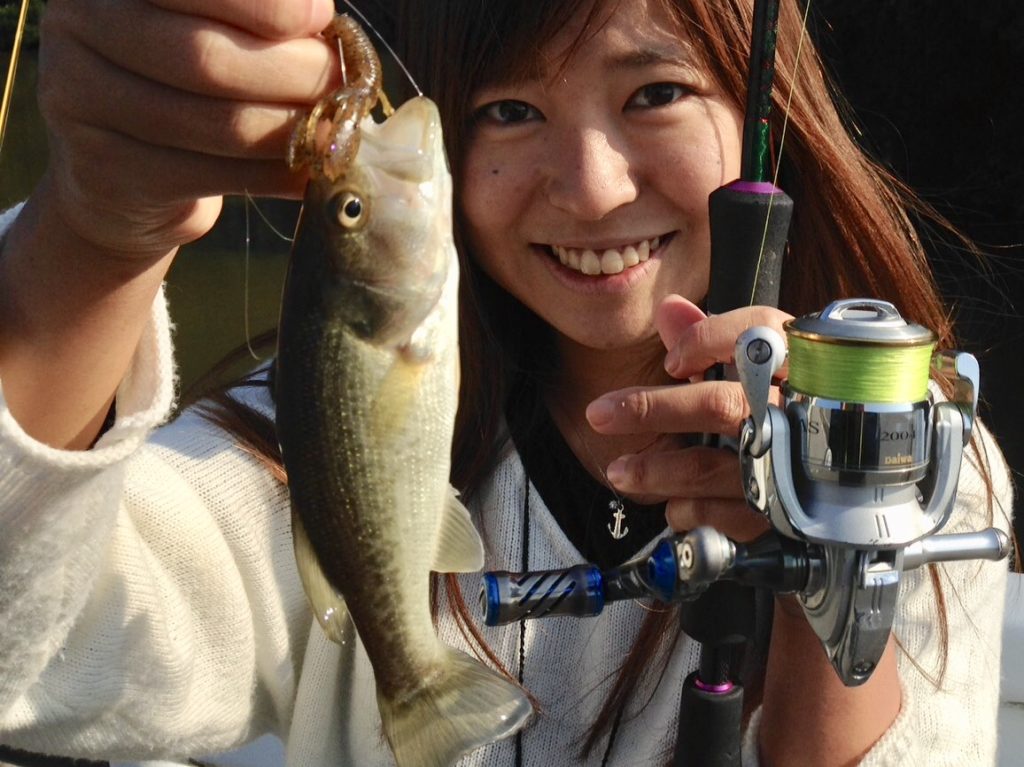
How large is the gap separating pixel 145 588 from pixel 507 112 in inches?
37.0

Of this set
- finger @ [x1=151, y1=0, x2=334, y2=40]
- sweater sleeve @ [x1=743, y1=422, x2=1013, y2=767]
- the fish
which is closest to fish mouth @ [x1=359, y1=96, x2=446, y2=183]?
the fish

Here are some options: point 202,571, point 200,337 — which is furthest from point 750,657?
point 200,337

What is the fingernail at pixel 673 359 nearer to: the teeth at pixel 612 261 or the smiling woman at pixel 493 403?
the smiling woman at pixel 493 403

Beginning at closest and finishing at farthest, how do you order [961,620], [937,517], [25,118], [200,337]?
[937,517]
[961,620]
[200,337]
[25,118]

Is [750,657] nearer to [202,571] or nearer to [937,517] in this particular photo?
[937,517]

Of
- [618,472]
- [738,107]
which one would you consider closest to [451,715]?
[618,472]

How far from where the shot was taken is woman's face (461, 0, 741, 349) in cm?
175

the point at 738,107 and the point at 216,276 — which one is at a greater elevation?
the point at 738,107

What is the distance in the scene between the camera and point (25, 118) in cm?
1580

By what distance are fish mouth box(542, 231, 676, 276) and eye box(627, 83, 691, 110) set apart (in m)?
0.23

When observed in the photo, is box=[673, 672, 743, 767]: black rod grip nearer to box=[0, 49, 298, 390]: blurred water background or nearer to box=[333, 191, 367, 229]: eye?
box=[333, 191, 367, 229]: eye

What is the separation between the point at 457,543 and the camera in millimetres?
1157

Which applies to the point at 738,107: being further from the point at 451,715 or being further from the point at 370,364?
the point at 451,715

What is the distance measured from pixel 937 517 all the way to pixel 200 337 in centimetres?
827
